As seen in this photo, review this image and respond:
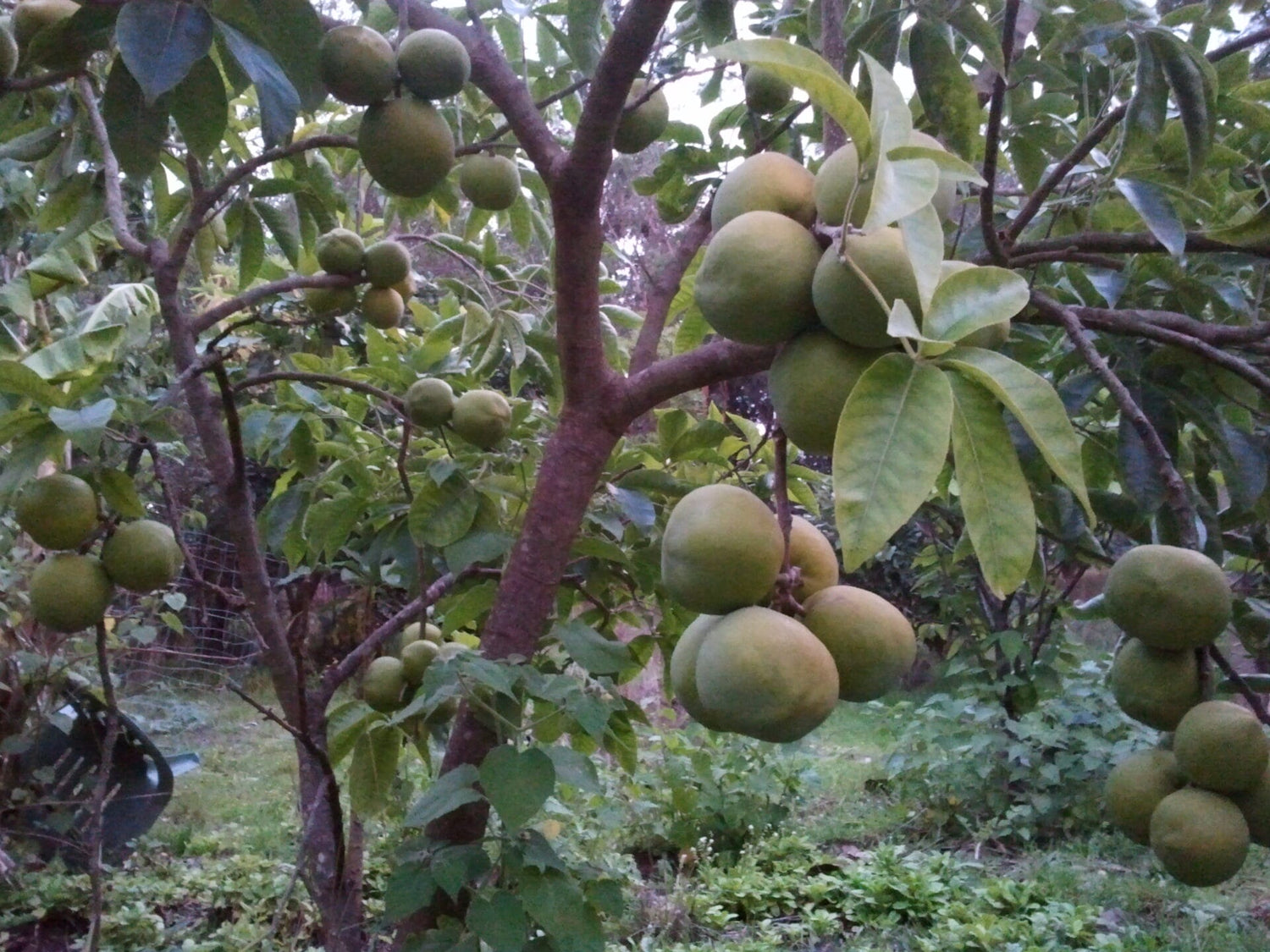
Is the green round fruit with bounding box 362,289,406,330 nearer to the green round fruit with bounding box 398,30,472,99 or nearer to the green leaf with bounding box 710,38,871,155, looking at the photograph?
the green round fruit with bounding box 398,30,472,99

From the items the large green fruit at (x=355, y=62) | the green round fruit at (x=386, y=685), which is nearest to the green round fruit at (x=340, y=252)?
the large green fruit at (x=355, y=62)

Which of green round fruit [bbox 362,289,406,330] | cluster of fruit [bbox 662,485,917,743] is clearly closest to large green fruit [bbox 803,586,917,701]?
cluster of fruit [bbox 662,485,917,743]

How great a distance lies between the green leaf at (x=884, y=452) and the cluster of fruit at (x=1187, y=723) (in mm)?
517

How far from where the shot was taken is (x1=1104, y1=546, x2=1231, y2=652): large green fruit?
103 centimetres

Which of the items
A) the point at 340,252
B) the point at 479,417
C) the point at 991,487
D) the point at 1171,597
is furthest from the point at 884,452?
the point at 340,252

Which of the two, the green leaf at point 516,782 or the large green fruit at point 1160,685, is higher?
the large green fruit at point 1160,685

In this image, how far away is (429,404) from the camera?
1788mm

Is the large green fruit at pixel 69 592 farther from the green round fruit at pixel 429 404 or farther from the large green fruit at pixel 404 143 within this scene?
the large green fruit at pixel 404 143

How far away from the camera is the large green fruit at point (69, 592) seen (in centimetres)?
148

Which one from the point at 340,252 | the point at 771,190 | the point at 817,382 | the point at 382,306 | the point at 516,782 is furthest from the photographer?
the point at 382,306

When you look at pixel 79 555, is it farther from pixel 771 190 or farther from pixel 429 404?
pixel 771 190

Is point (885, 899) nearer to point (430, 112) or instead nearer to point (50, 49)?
point (430, 112)

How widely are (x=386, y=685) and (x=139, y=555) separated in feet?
1.62

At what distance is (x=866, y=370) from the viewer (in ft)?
2.32
